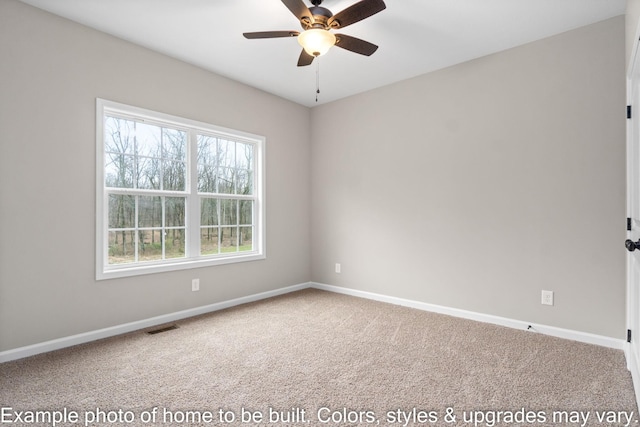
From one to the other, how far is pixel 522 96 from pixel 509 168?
669 mm

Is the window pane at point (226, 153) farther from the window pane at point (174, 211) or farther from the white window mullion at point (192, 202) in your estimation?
the window pane at point (174, 211)

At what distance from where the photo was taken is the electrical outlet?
298 cm

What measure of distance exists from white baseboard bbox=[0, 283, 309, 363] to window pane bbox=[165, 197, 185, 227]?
926mm

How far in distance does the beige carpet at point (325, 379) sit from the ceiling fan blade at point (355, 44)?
2376 millimetres

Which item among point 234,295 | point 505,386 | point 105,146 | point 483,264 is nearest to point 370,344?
point 505,386

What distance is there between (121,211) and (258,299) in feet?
6.19

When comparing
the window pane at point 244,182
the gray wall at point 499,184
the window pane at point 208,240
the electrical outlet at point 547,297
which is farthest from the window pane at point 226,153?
the electrical outlet at point 547,297

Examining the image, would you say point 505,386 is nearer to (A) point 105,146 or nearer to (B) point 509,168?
(B) point 509,168

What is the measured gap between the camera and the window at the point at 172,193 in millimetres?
3066

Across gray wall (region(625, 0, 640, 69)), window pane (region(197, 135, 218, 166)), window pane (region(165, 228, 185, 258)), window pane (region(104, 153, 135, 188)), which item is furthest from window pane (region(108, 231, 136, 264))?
gray wall (region(625, 0, 640, 69))

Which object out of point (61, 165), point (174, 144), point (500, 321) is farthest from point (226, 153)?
point (500, 321)

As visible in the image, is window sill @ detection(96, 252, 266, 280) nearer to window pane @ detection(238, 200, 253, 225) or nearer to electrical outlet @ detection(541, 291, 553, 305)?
window pane @ detection(238, 200, 253, 225)

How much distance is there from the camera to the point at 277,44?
123 inches

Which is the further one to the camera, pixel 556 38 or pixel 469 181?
pixel 469 181
